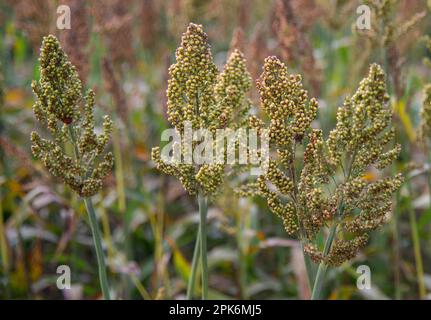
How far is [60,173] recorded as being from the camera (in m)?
1.73

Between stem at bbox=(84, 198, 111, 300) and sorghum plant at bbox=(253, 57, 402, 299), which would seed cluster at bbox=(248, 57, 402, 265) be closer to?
sorghum plant at bbox=(253, 57, 402, 299)

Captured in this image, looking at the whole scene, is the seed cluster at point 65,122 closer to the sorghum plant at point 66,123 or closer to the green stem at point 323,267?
the sorghum plant at point 66,123

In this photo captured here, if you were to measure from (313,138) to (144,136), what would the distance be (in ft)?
9.83

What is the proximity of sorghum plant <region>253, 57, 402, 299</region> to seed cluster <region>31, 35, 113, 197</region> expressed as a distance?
496 mm

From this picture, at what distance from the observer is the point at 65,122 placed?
169 cm

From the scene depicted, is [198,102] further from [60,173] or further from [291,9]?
[291,9]

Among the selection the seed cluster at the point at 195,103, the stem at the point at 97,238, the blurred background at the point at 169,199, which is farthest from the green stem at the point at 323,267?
the blurred background at the point at 169,199

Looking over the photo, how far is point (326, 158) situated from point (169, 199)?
2208mm

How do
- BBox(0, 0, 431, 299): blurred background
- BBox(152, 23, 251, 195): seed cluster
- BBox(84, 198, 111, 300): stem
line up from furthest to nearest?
1. BBox(0, 0, 431, 299): blurred background
2. BBox(84, 198, 111, 300): stem
3. BBox(152, 23, 251, 195): seed cluster

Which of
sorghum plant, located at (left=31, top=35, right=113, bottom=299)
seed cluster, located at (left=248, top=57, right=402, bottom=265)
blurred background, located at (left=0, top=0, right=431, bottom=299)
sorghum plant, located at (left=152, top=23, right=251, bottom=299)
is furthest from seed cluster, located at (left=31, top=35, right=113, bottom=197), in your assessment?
blurred background, located at (left=0, top=0, right=431, bottom=299)

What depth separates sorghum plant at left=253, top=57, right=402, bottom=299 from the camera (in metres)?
1.54

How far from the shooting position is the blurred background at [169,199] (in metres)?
2.88

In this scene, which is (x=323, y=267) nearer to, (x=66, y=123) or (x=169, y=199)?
(x=66, y=123)

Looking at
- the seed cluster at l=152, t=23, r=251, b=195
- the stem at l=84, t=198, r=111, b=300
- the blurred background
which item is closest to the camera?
the seed cluster at l=152, t=23, r=251, b=195
